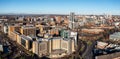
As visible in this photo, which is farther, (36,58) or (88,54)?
(88,54)

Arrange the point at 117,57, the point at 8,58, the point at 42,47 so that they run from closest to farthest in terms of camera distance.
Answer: the point at 117,57, the point at 8,58, the point at 42,47

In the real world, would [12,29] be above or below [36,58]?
above

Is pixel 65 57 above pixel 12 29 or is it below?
below

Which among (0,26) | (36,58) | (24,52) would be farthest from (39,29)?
(36,58)

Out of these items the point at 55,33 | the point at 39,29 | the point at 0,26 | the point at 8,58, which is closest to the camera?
the point at 8,58

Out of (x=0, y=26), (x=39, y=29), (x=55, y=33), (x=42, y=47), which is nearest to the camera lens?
(x=42, y=47)

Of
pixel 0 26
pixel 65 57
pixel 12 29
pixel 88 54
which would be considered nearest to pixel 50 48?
pixel 65 57

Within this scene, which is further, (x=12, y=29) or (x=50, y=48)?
(x=12, y=29)

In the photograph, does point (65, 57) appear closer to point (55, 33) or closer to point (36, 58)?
point (36, 58)

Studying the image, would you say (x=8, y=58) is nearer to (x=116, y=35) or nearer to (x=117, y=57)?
(x=117, y=57)
